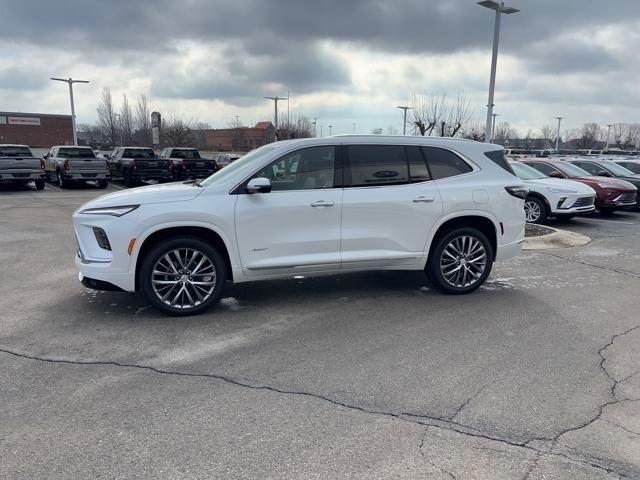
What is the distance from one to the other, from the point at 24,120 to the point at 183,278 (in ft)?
224

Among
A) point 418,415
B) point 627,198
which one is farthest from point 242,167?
point 627,198

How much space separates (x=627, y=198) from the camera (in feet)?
45.9

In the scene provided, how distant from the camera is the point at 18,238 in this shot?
31.9ft

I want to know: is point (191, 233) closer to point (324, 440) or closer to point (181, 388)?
point (181, 388)

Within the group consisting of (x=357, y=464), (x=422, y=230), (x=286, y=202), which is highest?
(x=286, y=202)

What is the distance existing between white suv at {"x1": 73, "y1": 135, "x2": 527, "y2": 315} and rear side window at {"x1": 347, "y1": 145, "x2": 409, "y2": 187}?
1cm

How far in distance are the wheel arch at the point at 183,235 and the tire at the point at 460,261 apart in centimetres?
246

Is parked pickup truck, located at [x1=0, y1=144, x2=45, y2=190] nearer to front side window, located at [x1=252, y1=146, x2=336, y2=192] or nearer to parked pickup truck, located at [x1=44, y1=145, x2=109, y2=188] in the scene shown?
parked pickup truck, located at [x1=44, y1=145, x2=109, y2=188]

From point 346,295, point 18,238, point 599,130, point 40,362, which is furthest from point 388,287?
point 599,130

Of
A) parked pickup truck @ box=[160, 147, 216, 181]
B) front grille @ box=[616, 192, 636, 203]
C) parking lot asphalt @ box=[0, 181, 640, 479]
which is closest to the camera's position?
parking lot asphalt @ box=[0, 181, 640, 479]

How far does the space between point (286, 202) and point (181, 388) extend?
90.2 inches

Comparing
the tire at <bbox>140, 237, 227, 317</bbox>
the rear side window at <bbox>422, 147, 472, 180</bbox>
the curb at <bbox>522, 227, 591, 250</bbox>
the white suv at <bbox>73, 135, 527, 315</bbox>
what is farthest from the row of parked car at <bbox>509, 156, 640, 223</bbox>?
the tire at <bbox>140, 237, 227, 317</bbox>

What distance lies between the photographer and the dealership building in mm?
60969

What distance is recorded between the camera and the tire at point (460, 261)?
6.08 m
